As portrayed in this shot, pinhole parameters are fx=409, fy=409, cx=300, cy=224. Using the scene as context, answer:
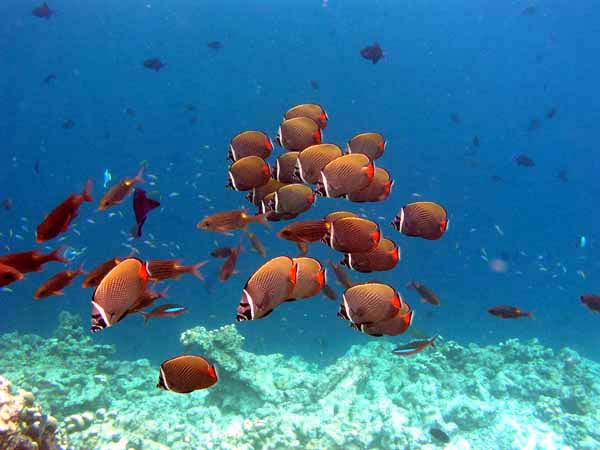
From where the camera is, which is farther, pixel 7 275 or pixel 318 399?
pixel 318 399

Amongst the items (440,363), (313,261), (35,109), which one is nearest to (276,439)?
(313,261)

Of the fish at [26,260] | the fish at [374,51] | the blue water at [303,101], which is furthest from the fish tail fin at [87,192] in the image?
the blue water at [303,101]

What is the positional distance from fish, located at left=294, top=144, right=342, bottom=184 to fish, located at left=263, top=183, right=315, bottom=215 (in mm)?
140

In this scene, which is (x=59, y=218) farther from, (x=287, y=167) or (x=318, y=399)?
(x=318, y=399)

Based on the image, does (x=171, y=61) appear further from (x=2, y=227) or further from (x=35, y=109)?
(x=2, y=227)

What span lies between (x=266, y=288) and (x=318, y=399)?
9.07 metres

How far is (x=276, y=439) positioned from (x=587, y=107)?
5423 cm

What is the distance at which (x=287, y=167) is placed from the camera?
3.80 meters

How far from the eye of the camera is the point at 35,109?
4228 cm

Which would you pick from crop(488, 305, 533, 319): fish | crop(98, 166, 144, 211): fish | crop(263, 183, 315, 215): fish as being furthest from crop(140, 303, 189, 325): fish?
crop(488, 305, 533, 319): fish

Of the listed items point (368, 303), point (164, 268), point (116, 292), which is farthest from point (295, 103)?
point (116, 292)

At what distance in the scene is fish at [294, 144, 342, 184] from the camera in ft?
11.4

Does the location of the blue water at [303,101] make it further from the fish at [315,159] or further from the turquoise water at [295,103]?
the fish at [315,159]

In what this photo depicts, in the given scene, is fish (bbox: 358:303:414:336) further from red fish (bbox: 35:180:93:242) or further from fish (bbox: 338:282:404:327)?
red fish (bbox: 35:180:93:242)
